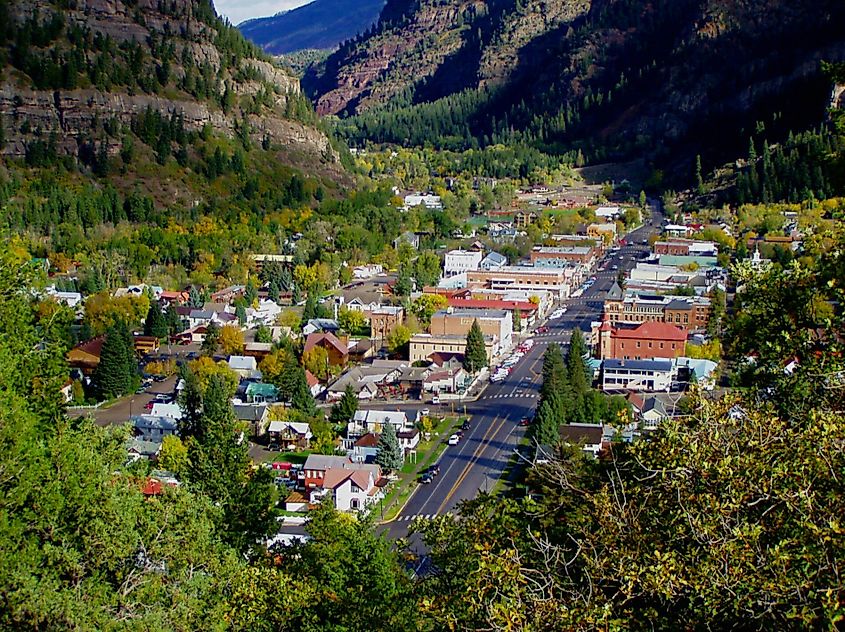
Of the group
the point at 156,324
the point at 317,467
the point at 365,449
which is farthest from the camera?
the point at 156,324

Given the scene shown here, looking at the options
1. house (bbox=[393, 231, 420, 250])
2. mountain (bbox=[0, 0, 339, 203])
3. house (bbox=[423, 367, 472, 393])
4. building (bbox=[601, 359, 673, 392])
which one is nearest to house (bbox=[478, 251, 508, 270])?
house (bbox=[393, 231, 420, 250])

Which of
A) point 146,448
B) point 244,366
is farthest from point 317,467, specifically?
point 244,366

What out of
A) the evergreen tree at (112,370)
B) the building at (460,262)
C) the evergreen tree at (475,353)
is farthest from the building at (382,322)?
the building at (460,262)

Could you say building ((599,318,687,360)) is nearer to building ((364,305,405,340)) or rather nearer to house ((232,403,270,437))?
building ((364,305,405,340))

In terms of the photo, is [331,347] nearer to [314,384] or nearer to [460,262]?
[314,384]

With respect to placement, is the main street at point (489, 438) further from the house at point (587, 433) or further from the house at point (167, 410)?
the house at point (167, 410)
